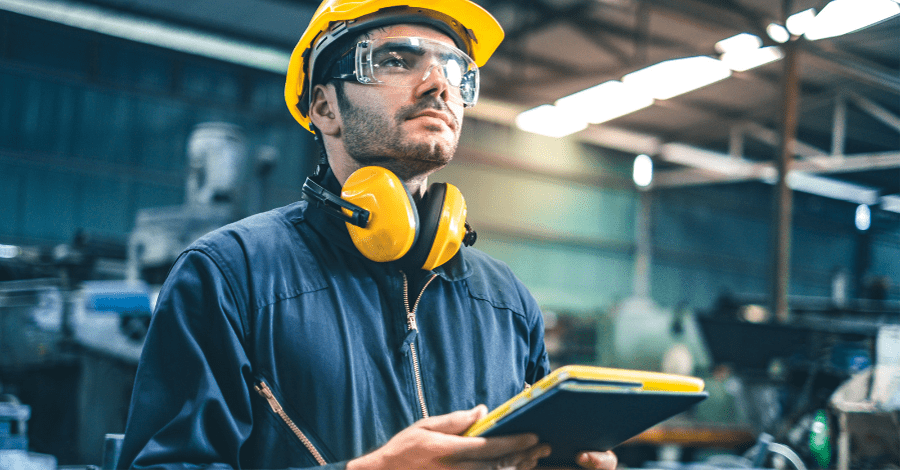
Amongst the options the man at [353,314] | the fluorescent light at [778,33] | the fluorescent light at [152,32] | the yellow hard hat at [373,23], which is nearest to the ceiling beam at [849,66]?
the fluorescent light at [778,33]

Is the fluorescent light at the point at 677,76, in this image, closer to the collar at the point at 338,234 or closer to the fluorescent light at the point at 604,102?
the fluorescent light at the point at 604,102

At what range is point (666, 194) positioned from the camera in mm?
14633

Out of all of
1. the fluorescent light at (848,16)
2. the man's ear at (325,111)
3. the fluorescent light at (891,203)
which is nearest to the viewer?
the man's ear at (325,111)

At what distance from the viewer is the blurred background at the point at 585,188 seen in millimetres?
4023

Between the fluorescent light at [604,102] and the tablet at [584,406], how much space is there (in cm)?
927

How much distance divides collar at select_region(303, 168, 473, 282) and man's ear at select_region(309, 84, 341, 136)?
10 centimetres

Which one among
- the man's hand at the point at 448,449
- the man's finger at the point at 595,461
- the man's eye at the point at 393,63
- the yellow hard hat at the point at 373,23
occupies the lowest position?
the man's finger at the point at 595,461

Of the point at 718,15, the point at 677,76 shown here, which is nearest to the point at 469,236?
the point at 718,15

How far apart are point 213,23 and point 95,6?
1521mm

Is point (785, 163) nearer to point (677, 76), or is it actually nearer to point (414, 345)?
point (677, 76)

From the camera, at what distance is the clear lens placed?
50.8 inches

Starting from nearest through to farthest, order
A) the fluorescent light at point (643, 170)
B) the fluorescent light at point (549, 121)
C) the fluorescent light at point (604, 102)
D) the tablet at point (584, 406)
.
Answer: the tablet at point (584, 406) → the fluorescent light at point (604, 102) → the fluorescent light at point (549, 121) → the fluorescent light at point (643, 170)

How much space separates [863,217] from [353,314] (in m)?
18.2

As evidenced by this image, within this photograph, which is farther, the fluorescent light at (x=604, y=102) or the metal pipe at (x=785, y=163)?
the fluorescent light at (x=604, y=102)
